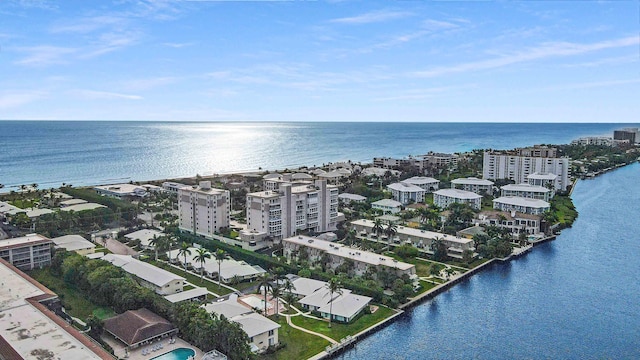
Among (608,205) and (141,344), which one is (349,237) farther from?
(608,205)

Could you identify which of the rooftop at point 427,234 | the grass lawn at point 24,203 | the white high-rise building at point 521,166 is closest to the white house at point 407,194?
the rooftop at point 427,234

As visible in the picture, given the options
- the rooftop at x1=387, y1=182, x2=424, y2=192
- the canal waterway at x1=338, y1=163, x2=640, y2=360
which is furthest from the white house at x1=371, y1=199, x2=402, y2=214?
the canal waterway at x1=338, y1=163, x2=640, y2=360

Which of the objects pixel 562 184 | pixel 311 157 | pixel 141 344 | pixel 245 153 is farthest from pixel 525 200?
pixel 245 153

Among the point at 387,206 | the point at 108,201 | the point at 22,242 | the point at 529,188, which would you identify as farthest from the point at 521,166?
the point at 22,242

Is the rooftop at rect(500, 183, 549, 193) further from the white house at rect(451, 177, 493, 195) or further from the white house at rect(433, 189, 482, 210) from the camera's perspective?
the white house at rect(433, 189, 482, 210)

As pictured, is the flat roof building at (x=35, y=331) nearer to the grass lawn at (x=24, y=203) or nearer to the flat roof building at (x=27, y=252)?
the flat roof building at (x=27, y=252)

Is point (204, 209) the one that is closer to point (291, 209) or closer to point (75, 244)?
point (291, 209)
